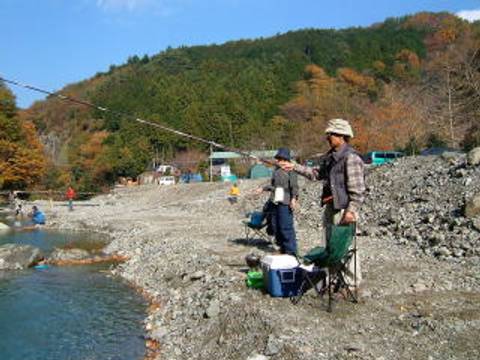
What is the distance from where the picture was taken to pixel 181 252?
543 inches

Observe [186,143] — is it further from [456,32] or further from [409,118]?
[456,32]

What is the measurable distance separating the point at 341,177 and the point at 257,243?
21.8ft

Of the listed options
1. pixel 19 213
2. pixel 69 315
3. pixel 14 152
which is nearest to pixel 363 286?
pixel 69 315

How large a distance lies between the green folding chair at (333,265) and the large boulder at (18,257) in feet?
34.1

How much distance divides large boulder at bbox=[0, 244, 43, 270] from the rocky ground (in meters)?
2.74

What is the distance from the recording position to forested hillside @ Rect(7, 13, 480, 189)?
48.8 m

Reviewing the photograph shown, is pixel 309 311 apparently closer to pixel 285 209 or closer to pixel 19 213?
pixel 285 209

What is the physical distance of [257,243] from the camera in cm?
1316

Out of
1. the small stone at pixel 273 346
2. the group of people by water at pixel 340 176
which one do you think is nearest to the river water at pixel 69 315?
the small stone at pixel 273 346

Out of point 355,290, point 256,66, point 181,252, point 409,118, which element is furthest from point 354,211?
point 256,66

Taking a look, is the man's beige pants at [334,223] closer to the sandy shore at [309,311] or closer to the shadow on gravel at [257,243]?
the sandy shore at [309,311]

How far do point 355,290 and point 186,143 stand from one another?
71.2m

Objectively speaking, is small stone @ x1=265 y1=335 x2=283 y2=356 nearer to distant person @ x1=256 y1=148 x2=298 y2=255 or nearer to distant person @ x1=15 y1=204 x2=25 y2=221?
distant person @ x1=256 y1=148 x2=298 y2=255

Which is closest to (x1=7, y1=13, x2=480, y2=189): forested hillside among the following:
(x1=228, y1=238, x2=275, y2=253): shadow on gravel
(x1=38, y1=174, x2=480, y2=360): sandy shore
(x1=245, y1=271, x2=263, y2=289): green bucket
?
(x1=228, y1=238, x2=275, y2=253): shadow on gravel
